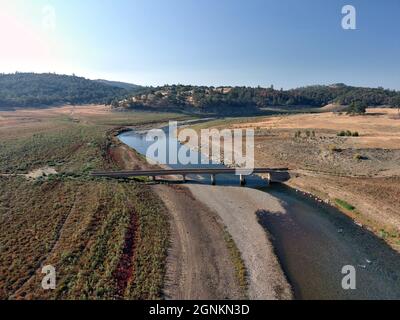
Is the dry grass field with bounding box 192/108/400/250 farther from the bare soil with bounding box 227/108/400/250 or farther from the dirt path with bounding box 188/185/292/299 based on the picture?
the dirt path with bounding box 188/185/292/299

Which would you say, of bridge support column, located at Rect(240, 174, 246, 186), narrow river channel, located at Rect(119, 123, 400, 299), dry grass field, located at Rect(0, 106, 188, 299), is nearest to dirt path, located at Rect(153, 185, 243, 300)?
dry grass field, located at Rect(0, 106, 188, 299)

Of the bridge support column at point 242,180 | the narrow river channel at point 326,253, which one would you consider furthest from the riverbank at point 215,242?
the bridge support column at point 242,180

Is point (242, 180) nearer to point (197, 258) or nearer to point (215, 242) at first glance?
point (215, 242)

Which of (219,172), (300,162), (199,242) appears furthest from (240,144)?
(199,242)

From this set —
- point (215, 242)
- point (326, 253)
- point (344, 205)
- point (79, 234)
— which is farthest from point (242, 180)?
point (79, 234)

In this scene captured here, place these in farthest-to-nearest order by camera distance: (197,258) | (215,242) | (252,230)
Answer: (252,230) → (215,242) → (197,258)

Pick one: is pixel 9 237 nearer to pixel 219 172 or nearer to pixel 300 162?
pixel 219 172
